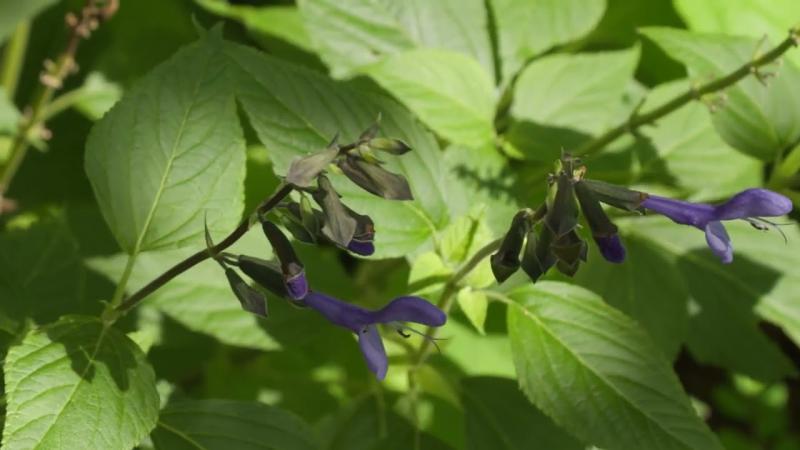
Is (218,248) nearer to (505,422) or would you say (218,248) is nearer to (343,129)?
(343,129)

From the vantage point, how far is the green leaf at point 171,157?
53.5 inches

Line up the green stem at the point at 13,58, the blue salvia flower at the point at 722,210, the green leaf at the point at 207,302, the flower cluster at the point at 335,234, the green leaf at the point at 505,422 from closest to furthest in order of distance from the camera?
1. the flower cluster at the point at 335,234
2. the blue salvia flower at the point at 722,210
3. the green leaf at the point at 505,422
4. the green leaf at the point at 207,302
5. the green stem at the point at 13,58

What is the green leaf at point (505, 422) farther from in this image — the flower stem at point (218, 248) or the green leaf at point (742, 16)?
the green leaf at point (742, 16)

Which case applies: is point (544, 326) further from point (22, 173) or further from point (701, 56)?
point (22, 173)

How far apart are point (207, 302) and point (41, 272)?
0.26 m

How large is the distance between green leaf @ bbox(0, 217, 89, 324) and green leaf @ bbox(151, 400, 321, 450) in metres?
0.29

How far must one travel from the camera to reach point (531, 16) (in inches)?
79.8

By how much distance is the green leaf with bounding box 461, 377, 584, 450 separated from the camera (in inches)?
60.2

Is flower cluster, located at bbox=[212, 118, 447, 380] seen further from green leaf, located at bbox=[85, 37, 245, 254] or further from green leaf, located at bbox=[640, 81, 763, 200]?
green leaf, located at bbox=[640, 81, 763, 200]

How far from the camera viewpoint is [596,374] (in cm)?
137

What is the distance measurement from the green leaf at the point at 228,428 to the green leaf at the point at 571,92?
2.54 ft

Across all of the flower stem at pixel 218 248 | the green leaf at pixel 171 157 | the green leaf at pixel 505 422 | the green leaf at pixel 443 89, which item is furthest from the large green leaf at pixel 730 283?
the flower stem at pixel 218 248

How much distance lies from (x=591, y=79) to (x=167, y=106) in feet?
2.98

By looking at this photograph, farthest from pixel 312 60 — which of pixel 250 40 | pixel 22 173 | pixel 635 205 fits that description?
pixel 635 205
